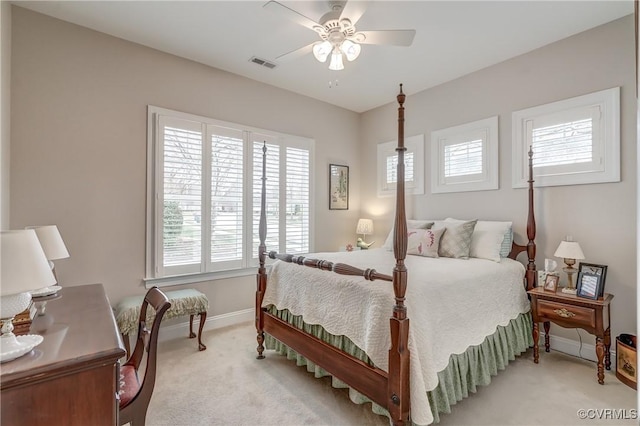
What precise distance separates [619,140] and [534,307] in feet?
5.26

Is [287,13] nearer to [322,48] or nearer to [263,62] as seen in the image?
[322,48]

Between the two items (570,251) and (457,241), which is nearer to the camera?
(570,251)

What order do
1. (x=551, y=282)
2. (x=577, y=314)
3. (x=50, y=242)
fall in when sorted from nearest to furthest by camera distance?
(x=50, y=242) → (x=577, y=314) → (x=551, y=282)

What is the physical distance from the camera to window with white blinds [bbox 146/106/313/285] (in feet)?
10.2

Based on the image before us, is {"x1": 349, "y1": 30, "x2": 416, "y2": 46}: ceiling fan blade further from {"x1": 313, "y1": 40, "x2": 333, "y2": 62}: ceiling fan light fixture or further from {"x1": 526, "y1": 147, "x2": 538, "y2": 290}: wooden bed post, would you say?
{"x1": 526, "y1": 147, "x2": 538, "y2": 290}: wooden bed post

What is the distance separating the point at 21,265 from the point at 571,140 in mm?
3900

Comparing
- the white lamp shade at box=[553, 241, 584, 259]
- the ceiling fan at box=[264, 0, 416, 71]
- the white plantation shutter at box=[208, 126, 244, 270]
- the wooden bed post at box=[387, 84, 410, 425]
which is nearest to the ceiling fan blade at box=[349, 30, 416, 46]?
the ceiling fan at box=[264, 0, 416, 71]

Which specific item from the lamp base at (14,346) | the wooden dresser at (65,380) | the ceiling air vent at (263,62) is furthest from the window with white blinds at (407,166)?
the lamp base at (14,346)

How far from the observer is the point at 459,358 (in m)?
2.01

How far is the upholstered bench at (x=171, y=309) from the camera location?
2.58 m

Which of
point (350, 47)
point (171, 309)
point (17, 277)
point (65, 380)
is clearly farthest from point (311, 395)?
point (350, 47)

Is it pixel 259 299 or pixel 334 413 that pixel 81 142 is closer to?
pixel 259 299

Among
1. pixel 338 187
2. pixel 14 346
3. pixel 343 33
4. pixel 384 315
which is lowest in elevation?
pixel 384 315

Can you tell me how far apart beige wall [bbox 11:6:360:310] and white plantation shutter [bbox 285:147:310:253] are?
1062 millimetres
